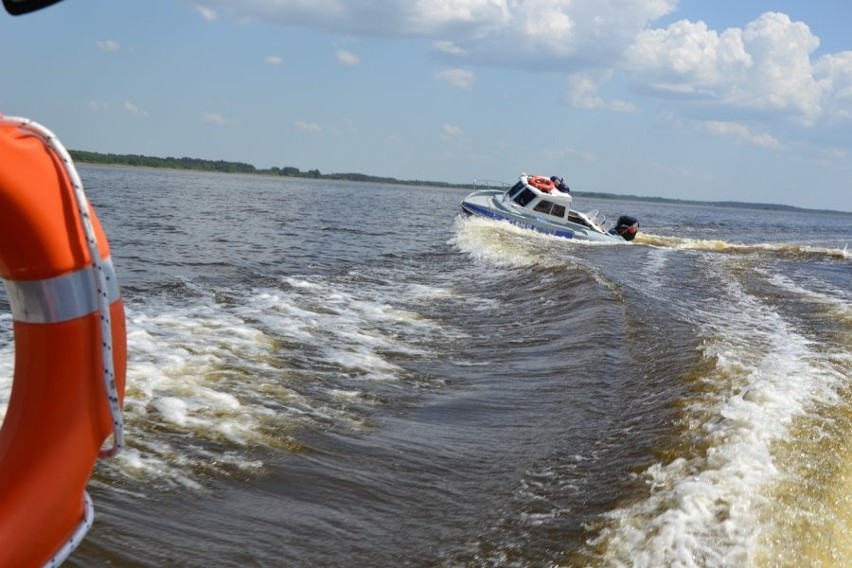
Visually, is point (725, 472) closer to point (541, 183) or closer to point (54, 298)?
point (54, 298)

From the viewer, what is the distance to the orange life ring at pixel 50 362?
2457 millimetres

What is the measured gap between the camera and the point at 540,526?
4488 millimetres

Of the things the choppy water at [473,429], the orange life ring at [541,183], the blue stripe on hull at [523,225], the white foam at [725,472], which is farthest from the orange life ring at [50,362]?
the orange life ring at [541,183]

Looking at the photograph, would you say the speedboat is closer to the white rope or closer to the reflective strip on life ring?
the white rope

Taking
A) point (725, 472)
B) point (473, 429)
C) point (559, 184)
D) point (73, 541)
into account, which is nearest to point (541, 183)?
point (559, 184)

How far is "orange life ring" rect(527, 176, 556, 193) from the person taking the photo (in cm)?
2711

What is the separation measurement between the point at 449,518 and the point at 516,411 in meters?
2.34

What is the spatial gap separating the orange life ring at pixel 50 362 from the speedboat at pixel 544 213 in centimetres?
2375

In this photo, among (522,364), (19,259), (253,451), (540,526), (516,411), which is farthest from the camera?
(522,364)

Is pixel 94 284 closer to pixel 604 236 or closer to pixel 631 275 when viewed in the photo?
pixel 631 275

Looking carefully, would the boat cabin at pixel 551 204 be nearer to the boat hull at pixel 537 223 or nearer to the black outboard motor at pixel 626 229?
the boat hull at pixel 537 223

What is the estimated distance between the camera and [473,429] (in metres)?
6.33

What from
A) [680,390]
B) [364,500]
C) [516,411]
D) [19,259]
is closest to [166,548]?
[364,500]

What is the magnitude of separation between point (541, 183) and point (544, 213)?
155 centimetres
